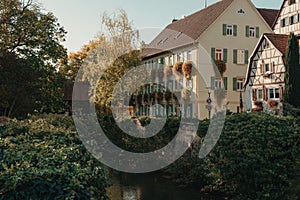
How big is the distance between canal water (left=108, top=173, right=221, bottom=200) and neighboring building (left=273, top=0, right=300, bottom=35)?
20.1m

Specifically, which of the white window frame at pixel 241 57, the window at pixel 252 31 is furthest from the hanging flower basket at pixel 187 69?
the window at pixel 252 31

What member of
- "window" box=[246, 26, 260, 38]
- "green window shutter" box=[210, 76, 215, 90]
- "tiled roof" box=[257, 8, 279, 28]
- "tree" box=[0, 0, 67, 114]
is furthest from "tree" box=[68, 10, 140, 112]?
"tiled roof" box=[257, 8, 279, 28]

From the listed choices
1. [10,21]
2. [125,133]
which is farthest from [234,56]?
[10,21]

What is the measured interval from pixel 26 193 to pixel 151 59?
35.3m

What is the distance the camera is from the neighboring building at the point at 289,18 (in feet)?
102

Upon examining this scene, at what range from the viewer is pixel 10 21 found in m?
24.1

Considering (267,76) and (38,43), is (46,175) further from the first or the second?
(267,76)

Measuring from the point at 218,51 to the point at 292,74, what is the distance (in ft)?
24.7

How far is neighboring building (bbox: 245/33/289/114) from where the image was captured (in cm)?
2825

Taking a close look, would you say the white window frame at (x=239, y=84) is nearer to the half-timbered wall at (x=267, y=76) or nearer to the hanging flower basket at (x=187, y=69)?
the half-timbered wall at (x=267, y=76)

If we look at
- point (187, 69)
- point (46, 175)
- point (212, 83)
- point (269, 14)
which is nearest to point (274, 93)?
point (212, 83)

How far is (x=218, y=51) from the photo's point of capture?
105 ft

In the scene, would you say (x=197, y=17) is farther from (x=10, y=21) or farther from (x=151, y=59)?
(x=10, y=21)

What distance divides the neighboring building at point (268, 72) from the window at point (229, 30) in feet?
9.90
